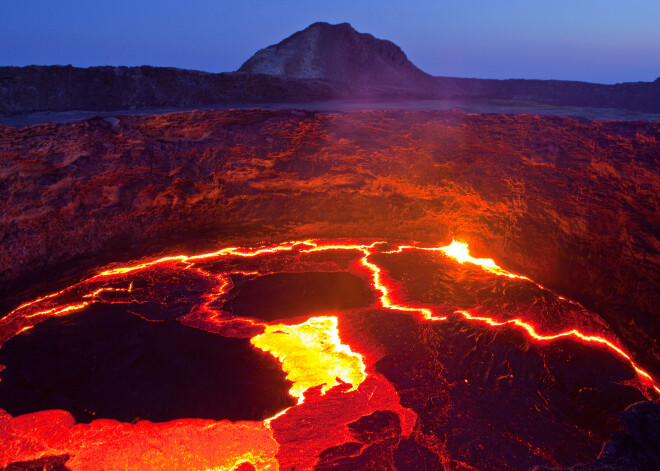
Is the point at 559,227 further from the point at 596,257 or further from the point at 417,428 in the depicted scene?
the point at 417,428

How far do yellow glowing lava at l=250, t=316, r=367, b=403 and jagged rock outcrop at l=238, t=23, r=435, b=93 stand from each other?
11009 mm

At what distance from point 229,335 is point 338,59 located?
12.1 metres

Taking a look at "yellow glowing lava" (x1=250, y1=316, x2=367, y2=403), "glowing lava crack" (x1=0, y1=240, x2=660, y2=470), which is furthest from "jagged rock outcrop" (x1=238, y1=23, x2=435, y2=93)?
"yellow glowing lava" (x1=250, y1=316, x2=367, y2=403)

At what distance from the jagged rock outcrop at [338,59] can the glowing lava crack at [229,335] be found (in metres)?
8.59

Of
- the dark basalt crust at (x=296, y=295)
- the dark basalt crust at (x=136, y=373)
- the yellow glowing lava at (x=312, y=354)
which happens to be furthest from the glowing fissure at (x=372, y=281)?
the dark basalt crust at (x=136, y=373)

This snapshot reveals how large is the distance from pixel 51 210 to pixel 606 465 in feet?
23.9

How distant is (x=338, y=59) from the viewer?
15039 mm

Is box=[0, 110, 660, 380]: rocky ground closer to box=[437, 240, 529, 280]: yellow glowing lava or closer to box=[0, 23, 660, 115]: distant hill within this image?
box=[437, 240, 529, 280]: yellow glowing lava

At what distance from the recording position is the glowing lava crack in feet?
12.6

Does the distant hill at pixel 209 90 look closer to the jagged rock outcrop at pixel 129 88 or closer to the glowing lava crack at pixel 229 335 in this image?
the jagged rock outcrop at pixel 129 88

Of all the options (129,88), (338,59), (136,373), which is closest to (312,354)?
(136,373)

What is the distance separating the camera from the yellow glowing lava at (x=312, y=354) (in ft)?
15.6

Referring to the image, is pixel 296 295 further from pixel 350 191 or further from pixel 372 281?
pixel 350 191

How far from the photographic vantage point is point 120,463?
3.73 meters
